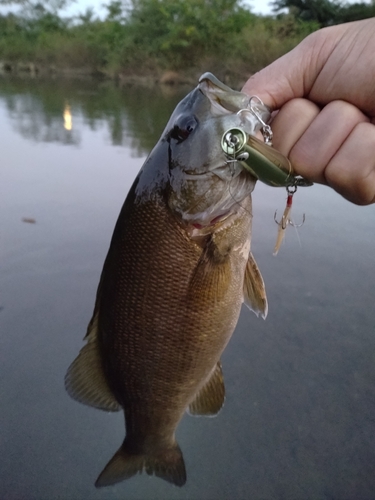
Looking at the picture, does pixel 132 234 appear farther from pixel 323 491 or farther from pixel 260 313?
pixel 323 491

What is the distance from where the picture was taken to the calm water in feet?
6.34

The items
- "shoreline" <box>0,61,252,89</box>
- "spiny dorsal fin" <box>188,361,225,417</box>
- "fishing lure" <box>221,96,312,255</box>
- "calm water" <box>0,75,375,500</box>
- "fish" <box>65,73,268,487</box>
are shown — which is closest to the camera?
"fishing lure" <box>221,96,312,255</box>

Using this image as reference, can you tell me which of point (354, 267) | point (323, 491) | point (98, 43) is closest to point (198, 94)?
point (323, 491)

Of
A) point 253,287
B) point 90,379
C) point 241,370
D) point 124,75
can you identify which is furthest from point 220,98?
point 124,75

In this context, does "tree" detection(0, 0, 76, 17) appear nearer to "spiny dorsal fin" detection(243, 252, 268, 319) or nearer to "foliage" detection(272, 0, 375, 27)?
"foliage" detection(272, 0, 375, 27)

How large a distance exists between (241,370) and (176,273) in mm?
1466

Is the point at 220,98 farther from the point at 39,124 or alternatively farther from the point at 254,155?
the point at 39,124

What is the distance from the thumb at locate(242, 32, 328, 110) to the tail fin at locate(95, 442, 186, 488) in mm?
1297

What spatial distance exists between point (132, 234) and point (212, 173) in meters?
0.30

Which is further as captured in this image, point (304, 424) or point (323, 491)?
point (304, 424)

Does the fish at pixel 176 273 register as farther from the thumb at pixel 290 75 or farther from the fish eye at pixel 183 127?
the thumb at pixel 290 75

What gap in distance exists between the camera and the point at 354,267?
11.5 feet

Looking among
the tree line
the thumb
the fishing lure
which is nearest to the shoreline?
the tree line

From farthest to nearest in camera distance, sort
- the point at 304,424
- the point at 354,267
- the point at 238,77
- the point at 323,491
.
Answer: the point at 238,77
the point at 354,267
the point at 304,424
the point at 323,491
